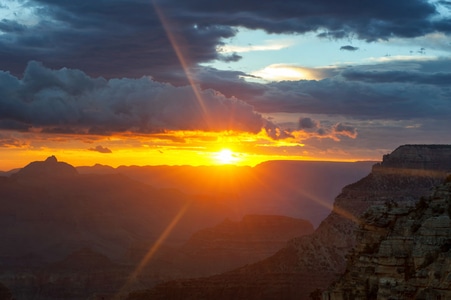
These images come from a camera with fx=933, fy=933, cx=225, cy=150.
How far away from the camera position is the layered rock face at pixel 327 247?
144 meters

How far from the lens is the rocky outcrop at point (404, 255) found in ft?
156

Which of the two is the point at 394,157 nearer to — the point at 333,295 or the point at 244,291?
the point at 244,291

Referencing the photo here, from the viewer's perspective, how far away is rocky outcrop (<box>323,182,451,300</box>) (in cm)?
4752

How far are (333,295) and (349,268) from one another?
2875mm

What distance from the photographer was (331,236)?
153m

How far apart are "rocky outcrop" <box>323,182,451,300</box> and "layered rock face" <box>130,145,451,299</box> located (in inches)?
3313

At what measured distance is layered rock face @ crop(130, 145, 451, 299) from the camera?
144m

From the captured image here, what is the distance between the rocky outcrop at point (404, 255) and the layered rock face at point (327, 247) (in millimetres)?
84138

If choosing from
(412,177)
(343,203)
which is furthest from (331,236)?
(412,177)

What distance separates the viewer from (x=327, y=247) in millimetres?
152625

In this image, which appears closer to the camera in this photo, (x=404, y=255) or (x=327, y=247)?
(x=404, y=255)

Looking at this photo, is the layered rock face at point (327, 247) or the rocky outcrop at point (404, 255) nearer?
the rocky outcrop at point (404, 255)

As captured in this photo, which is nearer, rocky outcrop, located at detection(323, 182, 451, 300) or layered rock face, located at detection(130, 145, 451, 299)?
rocky outcrop, located at detection(323, 182, 451, 300)

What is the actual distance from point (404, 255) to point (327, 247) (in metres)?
103
